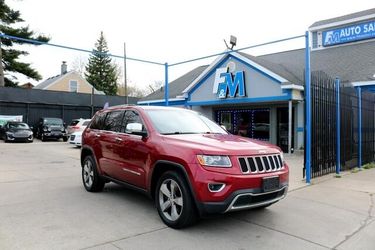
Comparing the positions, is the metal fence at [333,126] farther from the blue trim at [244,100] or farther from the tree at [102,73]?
the tree at [102,73]

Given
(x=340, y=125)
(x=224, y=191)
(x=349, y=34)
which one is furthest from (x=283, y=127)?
(x=224, y=191)

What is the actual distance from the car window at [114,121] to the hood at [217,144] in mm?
1572

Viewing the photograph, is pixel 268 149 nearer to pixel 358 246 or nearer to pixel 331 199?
pixel 358 246

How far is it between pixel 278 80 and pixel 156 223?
11596mm

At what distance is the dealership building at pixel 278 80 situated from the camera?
51.7ft

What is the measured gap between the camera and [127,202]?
21.0 ft

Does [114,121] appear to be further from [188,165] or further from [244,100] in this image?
[244,100]

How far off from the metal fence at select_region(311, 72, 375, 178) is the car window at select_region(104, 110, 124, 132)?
15.9 feet

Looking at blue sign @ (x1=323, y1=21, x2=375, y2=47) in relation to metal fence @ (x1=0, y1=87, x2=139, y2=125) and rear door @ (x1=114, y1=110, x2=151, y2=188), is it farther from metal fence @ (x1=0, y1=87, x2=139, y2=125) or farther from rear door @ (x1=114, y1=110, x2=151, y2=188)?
metal fence @ (x1=0, y1=87, x2=139, y2=125)

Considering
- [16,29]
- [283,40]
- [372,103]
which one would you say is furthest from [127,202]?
[16,29]

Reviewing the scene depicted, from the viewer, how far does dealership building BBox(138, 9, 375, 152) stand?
620 inches

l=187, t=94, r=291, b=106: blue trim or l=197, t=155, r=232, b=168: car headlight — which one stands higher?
l=187, t=94, r=291, b=106: blue trim

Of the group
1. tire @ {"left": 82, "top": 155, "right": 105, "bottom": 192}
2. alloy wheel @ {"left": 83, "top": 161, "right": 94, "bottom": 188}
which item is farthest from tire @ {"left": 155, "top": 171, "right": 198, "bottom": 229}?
alloy wheel @ {"left": 83, "top": 161, "right": 94, "bottom": 188}

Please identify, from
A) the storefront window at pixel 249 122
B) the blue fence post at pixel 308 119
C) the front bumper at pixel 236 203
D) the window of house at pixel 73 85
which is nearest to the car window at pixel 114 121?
the front bumper at pixel 236 203
